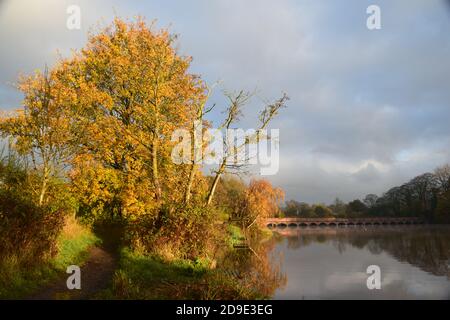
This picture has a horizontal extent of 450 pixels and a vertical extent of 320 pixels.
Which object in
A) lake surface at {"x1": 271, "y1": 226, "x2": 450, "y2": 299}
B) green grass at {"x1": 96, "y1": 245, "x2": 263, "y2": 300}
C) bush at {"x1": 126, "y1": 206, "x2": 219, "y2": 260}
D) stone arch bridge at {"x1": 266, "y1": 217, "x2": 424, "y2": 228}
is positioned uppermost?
bush at {"x1": 126, "y1": 206, "x2": 219, "y2": 260}

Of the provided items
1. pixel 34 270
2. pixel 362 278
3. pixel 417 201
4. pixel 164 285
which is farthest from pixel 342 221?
pixel 34 270

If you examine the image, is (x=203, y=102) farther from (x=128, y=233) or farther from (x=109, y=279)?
(x=109, y=279)

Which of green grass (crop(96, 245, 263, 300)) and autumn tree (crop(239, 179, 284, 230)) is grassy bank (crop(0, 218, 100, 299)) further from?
autumn tree (crop(239, 179, 284, 230))

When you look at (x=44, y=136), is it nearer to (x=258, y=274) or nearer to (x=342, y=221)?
(x=258, y=274)

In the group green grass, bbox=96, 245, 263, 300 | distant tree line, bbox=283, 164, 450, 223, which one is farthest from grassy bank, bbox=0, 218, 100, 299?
distant tree line, bbox=283, 164, 450, 223

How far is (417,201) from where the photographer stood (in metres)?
78.1

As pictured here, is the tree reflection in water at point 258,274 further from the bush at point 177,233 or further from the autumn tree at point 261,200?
the autumn tree at point 261,200

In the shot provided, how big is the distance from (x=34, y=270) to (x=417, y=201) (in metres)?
84.8

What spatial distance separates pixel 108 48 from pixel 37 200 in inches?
462

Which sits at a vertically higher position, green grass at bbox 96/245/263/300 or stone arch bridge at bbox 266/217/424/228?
green grass at bbox 96/245/263/300

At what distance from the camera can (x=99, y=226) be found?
2016 cm

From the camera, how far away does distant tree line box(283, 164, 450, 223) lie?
69875 millimetres

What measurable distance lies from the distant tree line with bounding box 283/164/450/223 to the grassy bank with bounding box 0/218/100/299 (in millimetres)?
71875
